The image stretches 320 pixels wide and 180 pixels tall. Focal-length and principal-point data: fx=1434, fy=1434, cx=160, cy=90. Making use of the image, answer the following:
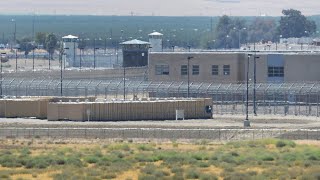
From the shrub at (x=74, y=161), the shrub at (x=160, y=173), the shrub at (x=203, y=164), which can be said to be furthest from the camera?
the shrub at (x=74, y=161)

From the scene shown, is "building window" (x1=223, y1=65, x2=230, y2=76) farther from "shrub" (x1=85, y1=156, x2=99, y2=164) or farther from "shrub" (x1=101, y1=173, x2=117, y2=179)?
"shrub" (x1=101, y1=173, x2=117, y2=179)

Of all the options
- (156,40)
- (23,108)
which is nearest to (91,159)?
(23,108)

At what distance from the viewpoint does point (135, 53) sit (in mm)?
145250

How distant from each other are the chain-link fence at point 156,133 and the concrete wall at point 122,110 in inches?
417

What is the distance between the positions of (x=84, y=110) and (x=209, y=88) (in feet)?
52.0

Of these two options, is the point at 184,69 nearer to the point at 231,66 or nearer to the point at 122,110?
the point at 231,66

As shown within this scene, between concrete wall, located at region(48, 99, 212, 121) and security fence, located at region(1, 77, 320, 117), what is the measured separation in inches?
253

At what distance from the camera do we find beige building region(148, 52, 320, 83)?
368ft

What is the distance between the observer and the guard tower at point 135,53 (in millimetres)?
144750

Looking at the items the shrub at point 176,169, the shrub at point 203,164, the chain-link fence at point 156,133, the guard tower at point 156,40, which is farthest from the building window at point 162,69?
the shrub at point 176,169

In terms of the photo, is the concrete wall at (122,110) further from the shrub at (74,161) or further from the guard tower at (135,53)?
the guard tower at (135,53)

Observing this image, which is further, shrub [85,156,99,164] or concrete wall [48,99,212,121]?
concrete wall [48,99,212,121]

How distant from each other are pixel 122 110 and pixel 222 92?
1315 cm

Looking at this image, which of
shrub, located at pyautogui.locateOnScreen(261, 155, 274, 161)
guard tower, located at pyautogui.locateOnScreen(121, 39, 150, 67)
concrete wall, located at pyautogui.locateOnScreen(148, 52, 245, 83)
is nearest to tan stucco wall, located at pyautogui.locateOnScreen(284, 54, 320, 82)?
concrete wall, located at pyautogui.locateOnScreen(148, 52, 245, 83)
